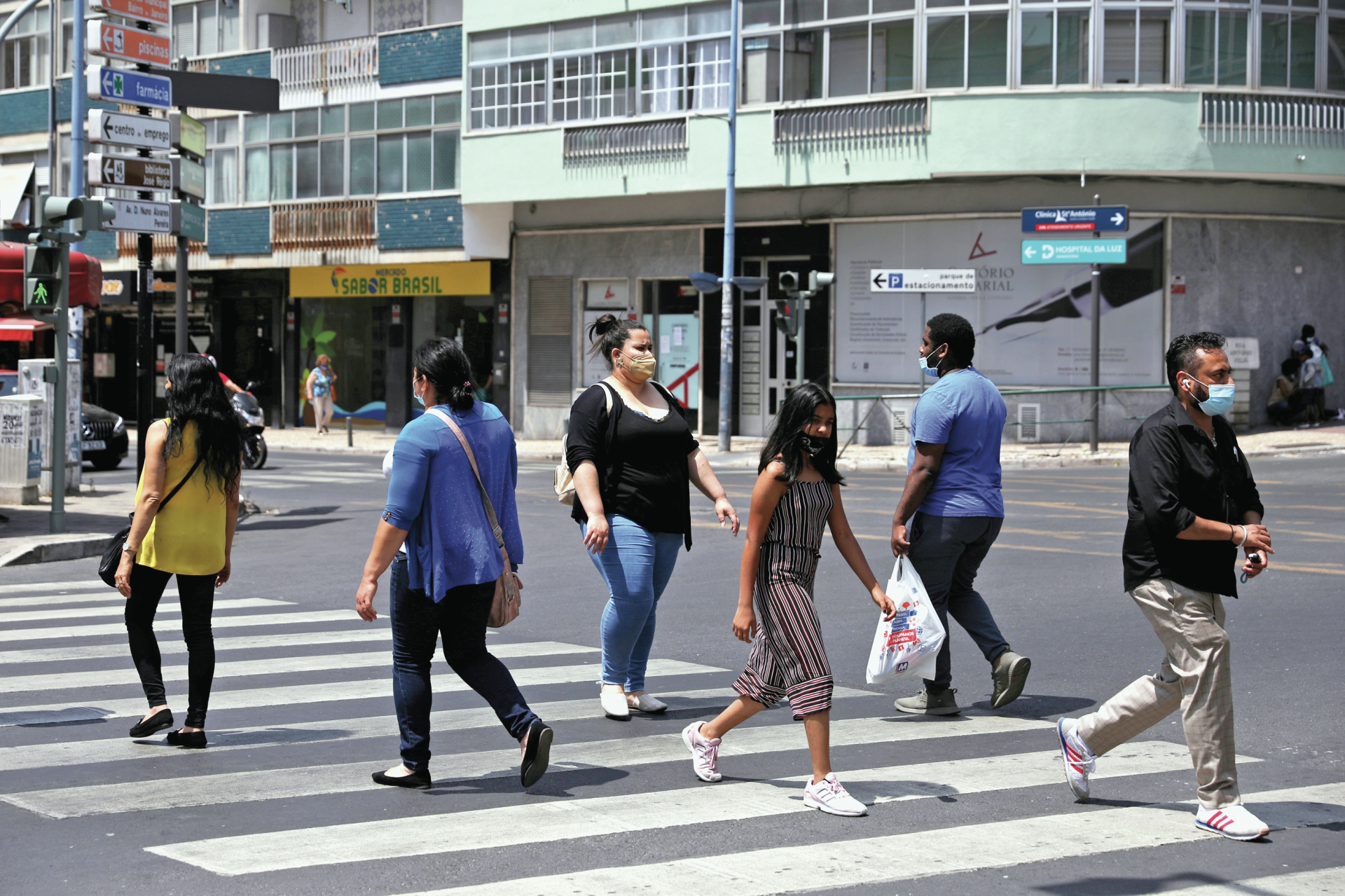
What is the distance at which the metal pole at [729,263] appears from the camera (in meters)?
28.1

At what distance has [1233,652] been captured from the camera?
29.3ft

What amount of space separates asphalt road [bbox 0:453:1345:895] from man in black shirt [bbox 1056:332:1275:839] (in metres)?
0.25

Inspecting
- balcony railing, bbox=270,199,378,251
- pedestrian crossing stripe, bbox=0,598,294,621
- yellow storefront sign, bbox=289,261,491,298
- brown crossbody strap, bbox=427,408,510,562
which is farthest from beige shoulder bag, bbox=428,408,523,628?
balcony railing, bbox=270,199,378,251

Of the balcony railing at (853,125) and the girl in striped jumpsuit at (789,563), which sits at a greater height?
the balcony railing at (853,125)

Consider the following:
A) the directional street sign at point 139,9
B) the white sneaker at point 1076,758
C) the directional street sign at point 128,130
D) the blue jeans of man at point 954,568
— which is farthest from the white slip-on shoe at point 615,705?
the directional street sign at point 139,9

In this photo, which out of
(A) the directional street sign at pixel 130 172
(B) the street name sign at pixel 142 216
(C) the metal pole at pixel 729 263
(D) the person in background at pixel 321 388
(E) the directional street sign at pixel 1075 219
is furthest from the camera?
(D) the person in background at pixel 321 388

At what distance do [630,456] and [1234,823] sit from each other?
305 cm

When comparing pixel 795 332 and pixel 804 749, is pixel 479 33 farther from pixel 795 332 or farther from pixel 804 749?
pixel 804 749

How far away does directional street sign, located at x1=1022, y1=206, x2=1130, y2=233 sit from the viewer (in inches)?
987

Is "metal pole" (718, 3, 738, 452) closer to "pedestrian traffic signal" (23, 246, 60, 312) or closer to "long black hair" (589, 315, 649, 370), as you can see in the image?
"pedestrian traffic signal" (23, 246, 60, 312)

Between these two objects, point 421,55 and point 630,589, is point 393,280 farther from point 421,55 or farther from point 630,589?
point 630,589

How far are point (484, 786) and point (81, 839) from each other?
149 cm

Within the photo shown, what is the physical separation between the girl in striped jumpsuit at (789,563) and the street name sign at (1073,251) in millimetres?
20173

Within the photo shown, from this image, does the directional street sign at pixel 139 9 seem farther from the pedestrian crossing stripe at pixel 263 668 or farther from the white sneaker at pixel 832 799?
the white sneaker at pixel 832 799
